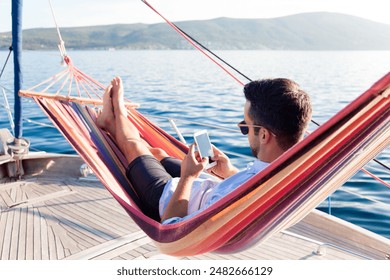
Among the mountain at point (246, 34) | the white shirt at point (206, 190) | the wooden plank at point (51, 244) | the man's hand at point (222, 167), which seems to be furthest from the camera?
the mountain at point (246, 34)

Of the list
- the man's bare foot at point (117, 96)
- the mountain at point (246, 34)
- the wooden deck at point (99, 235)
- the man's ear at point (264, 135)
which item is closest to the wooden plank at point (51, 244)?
the wooden deck at point (99, 235)

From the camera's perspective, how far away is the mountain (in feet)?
276

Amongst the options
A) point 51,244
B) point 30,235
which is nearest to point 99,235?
point 51,244

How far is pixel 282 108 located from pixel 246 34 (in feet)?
346

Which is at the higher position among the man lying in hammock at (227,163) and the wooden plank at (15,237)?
the man lying in hammock at (227,163)

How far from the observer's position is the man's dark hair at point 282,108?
1.47m

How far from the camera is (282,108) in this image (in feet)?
4.83

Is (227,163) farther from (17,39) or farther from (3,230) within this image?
(17,39)

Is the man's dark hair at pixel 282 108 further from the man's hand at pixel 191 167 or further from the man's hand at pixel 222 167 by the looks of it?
the man's hand at pixel 222 167

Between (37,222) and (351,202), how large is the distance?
276cm

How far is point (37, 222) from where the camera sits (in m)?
2.73

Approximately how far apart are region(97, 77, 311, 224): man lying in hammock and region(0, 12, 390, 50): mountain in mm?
81122
